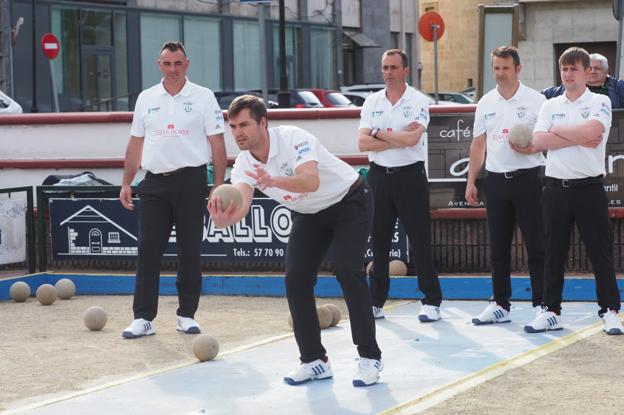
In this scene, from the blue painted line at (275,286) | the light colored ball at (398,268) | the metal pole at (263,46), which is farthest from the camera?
the metal pole at (263,46)

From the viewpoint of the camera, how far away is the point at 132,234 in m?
13.6

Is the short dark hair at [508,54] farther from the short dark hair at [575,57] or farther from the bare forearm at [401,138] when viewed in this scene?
the bare forearm at [401,138]

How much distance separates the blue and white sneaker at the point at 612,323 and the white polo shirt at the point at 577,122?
1009mm

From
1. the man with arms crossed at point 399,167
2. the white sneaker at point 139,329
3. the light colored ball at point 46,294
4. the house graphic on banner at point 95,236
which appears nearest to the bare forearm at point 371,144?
the man with arms crossed at point 399,167

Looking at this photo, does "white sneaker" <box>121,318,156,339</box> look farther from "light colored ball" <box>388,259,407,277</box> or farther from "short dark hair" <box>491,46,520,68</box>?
"short dark hair" <box>491,46,520,68</box>

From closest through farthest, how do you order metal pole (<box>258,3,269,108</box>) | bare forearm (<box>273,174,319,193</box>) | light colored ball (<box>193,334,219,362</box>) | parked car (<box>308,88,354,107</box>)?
bare forearm (<box>273,174,319,193</box>) → light colored ball (<box>193,334,219,362</box>) → metal pole (<box>258,3,269,108</box>) → parked car (<box>308,88,354,107</box>)

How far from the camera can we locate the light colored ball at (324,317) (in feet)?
34.2

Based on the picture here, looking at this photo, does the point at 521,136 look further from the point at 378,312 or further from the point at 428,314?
the point at 378,312

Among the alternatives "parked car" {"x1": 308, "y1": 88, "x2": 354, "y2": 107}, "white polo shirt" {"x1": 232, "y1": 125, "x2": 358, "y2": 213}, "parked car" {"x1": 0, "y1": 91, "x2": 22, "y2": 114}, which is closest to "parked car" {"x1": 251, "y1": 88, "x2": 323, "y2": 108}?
"parked car" {"x1": 308, "y1": 88, "x2": 354, "y2": 107}

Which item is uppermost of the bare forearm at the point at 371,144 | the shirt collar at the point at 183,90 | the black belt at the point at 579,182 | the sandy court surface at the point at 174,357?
the shirt collar at the point at 183,90

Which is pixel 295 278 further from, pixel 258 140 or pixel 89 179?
pixel 89 179

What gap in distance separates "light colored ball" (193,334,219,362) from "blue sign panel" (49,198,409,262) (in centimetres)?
381

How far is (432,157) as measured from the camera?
12.7 meters

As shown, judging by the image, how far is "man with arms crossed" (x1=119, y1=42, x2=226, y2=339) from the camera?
1024 cm
